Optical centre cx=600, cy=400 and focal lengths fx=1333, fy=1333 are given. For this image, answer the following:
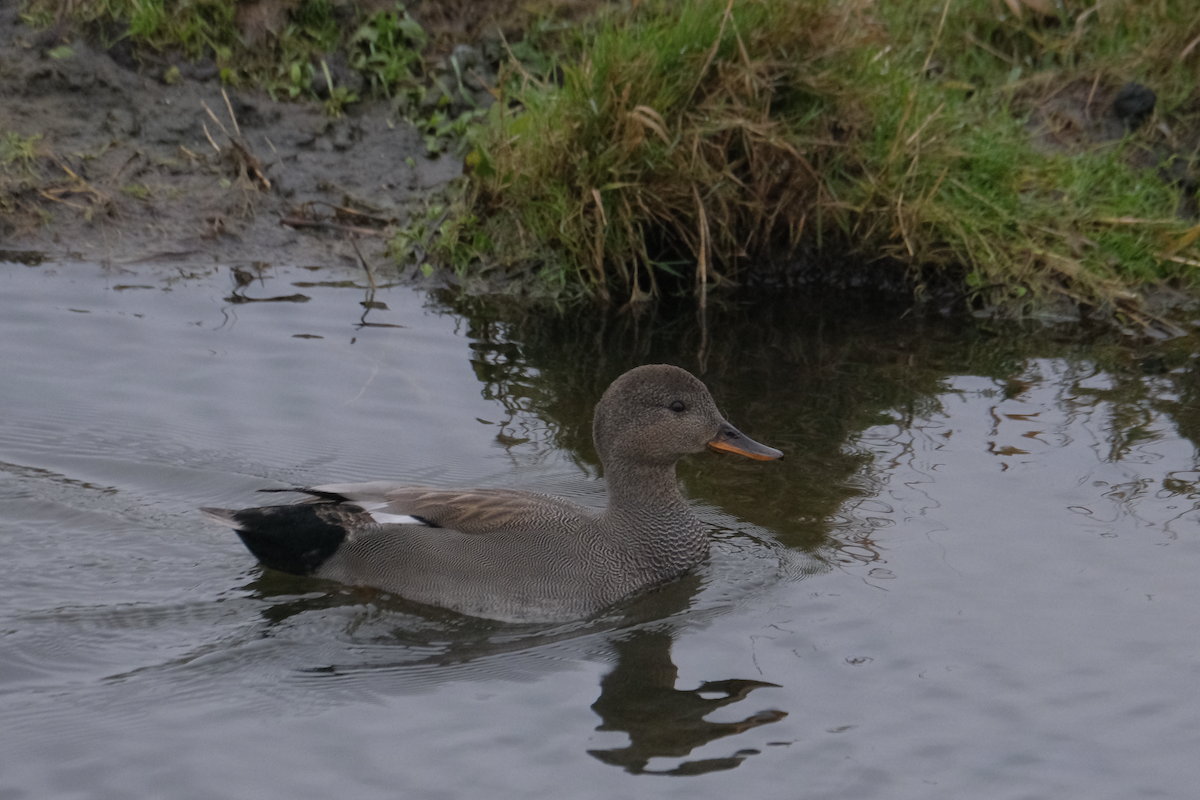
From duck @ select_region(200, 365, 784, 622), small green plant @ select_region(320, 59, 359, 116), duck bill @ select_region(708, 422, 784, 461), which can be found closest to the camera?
duck @ select_region(200, 365, 784, 622)

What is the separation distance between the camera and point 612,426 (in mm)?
5000

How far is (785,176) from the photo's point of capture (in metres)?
7.19

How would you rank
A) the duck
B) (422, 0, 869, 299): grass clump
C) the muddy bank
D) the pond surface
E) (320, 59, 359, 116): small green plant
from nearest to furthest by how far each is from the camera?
the pond surface, the duck, (422, 0, 869, 299): grass clump, the muddy bank, (320, 59, 359, 116): small green plant

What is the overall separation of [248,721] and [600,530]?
4.95 feet

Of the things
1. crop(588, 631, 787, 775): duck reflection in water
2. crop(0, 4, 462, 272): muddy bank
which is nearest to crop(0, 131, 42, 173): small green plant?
crop(0, 4, 462, 272): muddy bank

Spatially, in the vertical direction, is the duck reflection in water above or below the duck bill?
below

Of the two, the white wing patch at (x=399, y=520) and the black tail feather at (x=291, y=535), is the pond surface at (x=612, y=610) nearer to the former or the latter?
the black tail feather at (x=291, y=535)

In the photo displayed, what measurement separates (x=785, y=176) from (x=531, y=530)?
3.22 meters

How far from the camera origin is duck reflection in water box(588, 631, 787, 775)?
3760 mm

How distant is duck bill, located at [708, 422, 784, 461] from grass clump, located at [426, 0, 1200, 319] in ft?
7.08

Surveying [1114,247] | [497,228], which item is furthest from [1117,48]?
[497,228]

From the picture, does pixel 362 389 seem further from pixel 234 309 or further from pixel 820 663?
pixel 820 663

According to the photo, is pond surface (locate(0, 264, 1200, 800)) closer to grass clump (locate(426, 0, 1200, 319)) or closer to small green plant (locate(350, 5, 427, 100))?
grass clump (locate(426, 0, 1200, 319))

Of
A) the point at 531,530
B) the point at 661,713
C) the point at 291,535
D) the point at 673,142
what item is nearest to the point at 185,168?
the point at 673,142
